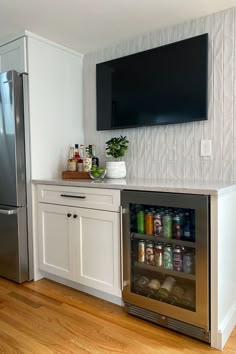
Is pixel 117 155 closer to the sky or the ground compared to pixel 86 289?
closer to the sky

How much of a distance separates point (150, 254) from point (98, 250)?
413 millimetres

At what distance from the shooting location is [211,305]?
1.54 m

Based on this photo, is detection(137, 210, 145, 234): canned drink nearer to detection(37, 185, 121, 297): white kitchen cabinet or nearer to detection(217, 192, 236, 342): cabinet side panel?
detection(37, 185, 121, 297): white kitchen cabinet

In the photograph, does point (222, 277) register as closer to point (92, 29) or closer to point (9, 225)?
point (9, 225)

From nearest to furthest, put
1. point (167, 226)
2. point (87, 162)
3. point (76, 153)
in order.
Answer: point (167, 226) < point (87, 162) < point (76, 153)

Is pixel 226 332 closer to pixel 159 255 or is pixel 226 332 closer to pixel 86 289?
pixel 159 255

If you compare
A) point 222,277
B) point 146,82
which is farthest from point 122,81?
point 222,277

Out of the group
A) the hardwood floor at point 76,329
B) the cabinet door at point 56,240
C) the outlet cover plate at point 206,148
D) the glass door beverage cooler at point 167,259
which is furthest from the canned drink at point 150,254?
the outlet cover plate at point 206,148

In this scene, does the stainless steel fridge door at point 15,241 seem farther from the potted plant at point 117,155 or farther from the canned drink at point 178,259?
the canned drink at point 178,259

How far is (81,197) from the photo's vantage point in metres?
2.06

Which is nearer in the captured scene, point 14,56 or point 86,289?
point 86,289

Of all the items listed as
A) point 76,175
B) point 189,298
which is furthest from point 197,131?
point 189,298

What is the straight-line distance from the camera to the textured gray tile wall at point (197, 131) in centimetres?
199

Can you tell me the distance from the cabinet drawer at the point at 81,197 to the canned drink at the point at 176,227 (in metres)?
0.39
